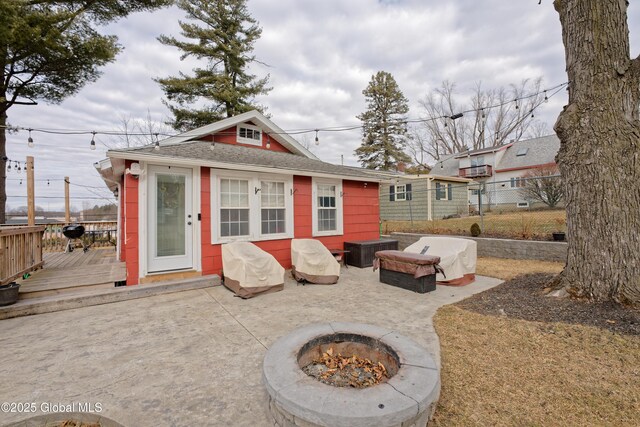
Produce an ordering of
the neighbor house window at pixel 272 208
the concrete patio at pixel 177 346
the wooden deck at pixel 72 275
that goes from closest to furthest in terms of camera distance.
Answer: the concrete patio at pixel 177 346 → the wooden deck at pixel 72 275 → the neighbor house window at pixel 272 208

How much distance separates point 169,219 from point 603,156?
682cm

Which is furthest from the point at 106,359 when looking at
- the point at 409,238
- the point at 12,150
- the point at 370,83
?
the point at 370,83

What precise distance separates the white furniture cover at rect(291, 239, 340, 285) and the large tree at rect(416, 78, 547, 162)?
20.7m

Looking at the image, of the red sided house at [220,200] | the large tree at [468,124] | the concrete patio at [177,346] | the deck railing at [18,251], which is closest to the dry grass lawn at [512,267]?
the concrete patio at [177,346]

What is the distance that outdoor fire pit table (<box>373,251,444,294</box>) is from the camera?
4555 millimetres

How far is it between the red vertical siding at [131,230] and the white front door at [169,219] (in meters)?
0.20

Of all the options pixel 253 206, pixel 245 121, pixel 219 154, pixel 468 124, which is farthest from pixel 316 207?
pixel 468 124

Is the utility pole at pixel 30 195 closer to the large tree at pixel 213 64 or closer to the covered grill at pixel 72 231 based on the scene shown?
the covered grill at pixel 72 231

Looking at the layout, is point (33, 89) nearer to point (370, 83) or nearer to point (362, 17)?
point (362, 17)

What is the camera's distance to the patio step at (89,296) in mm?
3684

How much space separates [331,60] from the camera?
10125mm

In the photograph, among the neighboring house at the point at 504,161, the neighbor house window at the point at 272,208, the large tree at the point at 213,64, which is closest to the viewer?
the neighbor house window at the point at 272,208

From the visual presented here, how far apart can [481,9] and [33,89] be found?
13.0 m

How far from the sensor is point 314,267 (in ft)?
17.1
